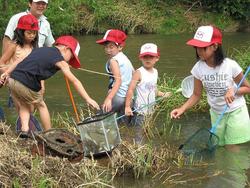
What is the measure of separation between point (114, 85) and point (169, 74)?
4.36 metres

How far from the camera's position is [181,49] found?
14.9 m

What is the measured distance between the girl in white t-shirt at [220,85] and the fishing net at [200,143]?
0.26 meters

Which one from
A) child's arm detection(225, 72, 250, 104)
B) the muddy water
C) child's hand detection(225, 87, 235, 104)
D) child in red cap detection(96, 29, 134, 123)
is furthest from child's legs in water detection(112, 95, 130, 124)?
child's hand detection(225, 87, 235, 104)

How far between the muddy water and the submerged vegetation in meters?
1.16

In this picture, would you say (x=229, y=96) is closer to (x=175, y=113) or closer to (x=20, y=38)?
(x=175, y=113)

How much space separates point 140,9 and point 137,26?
1.49m

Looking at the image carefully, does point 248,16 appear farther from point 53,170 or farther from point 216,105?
point 53,170

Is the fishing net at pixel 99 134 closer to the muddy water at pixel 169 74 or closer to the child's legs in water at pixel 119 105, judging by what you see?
the muddy water at pixel 169 74

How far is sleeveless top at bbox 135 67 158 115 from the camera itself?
6934 mm

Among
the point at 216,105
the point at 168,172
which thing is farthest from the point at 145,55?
the point at 168,172

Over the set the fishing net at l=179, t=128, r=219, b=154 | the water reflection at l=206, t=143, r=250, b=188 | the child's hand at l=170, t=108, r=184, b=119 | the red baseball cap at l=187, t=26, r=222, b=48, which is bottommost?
the water reflection at l=206, t=143, r=250, b=188

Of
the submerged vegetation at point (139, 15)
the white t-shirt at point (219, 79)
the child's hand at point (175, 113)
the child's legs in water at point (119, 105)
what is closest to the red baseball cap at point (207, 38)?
the white t-shirt at point (219, 79)

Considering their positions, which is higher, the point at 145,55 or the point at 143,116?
the point at 145,55

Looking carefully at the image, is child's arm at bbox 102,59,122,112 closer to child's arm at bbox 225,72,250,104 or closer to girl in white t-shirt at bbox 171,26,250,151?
girl in white t-shirt at bbox 171,26,250,151
